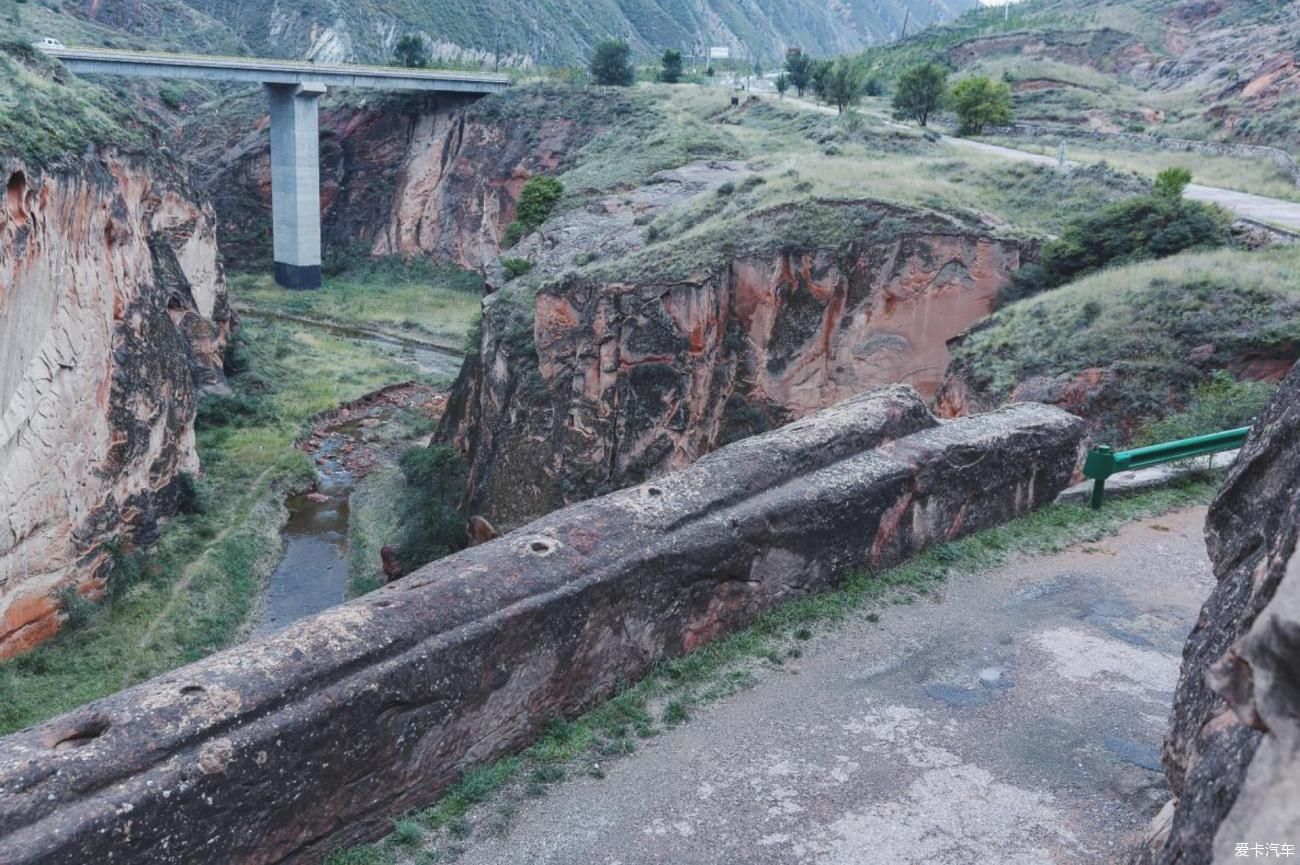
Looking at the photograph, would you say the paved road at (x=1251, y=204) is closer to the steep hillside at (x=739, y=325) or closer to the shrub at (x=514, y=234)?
the steep hillside at (x=739, y=325)

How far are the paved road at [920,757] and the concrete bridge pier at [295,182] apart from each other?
53.1m

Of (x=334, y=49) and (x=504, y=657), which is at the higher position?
(x=334, y=49)

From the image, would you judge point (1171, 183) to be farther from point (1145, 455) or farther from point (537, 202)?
point (537, 202)

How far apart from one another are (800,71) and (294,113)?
33083mm

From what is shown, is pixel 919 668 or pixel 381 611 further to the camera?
pixel 919 668

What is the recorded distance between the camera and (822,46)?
19788cm

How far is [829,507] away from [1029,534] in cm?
260

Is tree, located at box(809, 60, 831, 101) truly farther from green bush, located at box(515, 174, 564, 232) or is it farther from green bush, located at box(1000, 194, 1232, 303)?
green bush, located at box(1000, 194, 1232, 303)

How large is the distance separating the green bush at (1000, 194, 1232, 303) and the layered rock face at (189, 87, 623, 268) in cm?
3583

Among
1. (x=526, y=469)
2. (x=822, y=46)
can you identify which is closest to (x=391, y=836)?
(x=526, y=469)

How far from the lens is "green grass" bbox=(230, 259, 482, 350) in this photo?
52.6m

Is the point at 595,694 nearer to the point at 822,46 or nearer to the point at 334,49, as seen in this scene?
the point at 334,49

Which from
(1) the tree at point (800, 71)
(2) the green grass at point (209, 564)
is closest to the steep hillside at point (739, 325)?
(2) the green grass at point (209, 564)

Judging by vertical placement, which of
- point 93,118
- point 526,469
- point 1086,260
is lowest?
point 526,469
